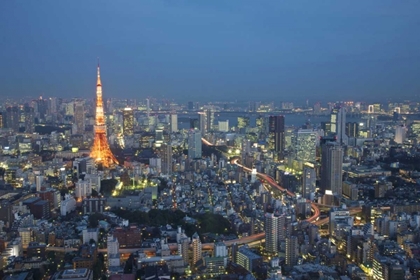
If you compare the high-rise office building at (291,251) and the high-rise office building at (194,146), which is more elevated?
the high-rise office building at (194,146)

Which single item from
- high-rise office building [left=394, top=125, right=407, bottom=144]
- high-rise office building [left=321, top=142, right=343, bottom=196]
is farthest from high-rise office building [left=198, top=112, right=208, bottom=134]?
high-rise office building [left=321, top=142, right=343, bottom=196]

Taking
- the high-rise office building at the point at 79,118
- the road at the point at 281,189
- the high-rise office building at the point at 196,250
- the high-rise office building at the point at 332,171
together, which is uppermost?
the high-rise office building at the point at 79,118

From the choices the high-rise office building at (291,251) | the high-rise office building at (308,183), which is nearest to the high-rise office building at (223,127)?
the high-rise office building at (308,183)

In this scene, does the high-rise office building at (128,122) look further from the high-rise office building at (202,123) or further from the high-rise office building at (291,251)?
the high-rise office building at (291,251)

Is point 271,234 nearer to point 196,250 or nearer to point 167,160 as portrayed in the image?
point 196,250

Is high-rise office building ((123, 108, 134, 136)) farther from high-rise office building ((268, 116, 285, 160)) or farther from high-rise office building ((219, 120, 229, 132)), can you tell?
high-rise office building ((268, 116, 285, 160))

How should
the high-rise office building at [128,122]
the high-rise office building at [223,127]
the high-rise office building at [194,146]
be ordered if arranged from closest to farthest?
the high-rise office building at [194,146] → the high-rise office building at [128,122] → the high-rise office building at [223,127]
